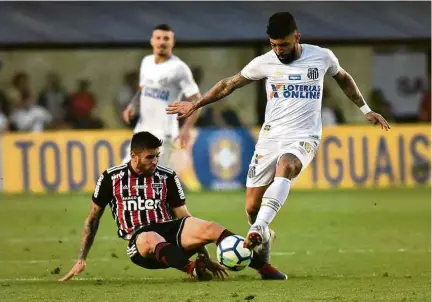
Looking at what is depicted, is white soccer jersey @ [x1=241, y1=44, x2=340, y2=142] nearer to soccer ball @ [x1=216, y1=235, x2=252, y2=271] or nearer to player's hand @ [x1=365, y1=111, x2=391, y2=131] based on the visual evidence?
player's hand @ [x1=365, y1=111, x2=391, y2=131]

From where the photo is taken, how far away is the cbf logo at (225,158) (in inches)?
867

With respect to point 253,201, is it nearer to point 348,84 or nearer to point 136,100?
point 348,84

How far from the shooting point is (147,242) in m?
10.2

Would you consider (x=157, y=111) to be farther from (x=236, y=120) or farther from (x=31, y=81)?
(x=31, y=81)

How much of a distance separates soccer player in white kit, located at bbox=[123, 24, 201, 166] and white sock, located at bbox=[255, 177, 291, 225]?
3.47m

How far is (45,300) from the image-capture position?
30.4 feet

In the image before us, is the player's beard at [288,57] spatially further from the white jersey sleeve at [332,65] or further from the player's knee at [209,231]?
the player's knee at [209,231]

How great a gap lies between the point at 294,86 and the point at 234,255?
1.73 metres

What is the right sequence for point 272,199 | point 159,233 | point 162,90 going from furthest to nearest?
point 162,90, point 159,233, point 272,199

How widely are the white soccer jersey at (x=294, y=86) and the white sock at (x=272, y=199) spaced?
0.55 metres

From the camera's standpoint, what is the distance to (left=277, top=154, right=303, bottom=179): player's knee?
10320 mm

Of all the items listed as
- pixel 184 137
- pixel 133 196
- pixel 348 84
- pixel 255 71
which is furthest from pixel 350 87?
pixel 184 137

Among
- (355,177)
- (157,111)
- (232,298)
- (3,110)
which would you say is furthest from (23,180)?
(232,298)

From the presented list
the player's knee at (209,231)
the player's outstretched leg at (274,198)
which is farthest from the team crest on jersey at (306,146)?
the player's knee at (209,231)
